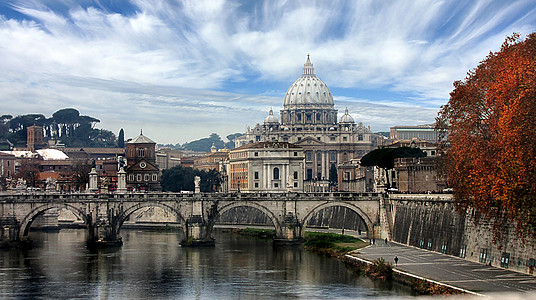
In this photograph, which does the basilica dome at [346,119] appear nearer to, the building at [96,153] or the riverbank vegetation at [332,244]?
the building at [96,153]

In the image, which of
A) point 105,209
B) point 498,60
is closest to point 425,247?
point 498,60

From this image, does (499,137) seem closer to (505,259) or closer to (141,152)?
(505,259)

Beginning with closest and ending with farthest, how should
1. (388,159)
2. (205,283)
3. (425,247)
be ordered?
(205,283) → (425,247) → (388,159)

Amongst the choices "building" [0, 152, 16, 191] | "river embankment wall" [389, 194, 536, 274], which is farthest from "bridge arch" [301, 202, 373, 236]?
"building" [0, 152, 16, 191]

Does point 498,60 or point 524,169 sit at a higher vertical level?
point 498,60

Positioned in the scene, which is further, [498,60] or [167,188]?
[167,188]

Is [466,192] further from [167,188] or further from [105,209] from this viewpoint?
[167,188]

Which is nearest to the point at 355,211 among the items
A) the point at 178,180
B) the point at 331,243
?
the point at 331,243
